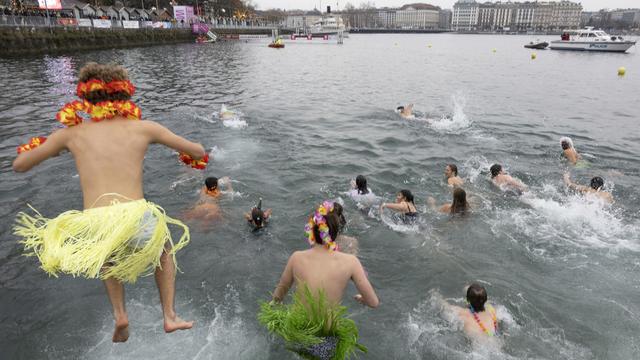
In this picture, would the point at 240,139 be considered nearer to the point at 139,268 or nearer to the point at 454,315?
the point at 454,315

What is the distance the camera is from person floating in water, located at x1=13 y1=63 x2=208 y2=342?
11.2 ft

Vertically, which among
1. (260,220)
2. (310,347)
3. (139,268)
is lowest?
(260,220)

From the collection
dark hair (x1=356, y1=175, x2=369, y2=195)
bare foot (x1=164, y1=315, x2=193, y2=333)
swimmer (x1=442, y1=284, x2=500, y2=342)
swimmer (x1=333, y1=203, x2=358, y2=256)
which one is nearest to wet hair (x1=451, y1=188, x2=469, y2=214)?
dark hair (x1=356, y1=175, x2=369, y2=195)

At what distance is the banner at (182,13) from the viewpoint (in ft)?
283

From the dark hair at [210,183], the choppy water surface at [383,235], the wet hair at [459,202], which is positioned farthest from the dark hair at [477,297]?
the dark hair at [210,183]

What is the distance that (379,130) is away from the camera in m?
18.6

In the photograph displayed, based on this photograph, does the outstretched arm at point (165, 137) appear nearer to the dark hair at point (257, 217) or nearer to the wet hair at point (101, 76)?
the wet hair at point (101, 76)

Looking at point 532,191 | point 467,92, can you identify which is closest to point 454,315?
point 532,191

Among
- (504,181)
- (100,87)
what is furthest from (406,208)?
(100,87)

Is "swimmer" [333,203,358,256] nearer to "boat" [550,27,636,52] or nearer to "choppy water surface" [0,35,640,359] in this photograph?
"choppy water surface" [0,35,640,359]

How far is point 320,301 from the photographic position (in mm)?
3805

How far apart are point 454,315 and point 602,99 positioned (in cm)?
2786

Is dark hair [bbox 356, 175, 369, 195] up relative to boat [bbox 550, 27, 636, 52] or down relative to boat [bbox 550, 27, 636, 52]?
down

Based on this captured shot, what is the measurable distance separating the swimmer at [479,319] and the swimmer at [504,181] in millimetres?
6081
